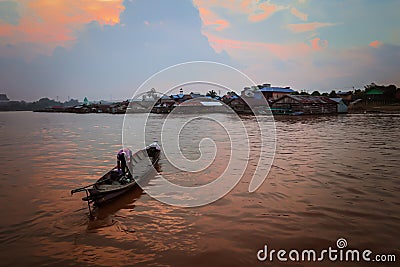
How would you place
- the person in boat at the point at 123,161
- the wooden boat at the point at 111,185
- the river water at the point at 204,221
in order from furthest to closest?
the person in boat at the point at 123,161
the wooden boat at the point at 111,185
the river water at the point at 204,221

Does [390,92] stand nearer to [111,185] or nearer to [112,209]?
[111,185]

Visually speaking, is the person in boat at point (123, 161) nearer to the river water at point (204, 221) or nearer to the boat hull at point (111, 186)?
the boat hull at point (111, 186)

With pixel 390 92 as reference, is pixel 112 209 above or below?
below

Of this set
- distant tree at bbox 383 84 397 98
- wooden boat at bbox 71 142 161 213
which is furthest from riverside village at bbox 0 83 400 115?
wooden boat at bbox 71 142 161 213

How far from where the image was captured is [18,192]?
8.41 m

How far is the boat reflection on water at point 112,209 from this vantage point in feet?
20.3

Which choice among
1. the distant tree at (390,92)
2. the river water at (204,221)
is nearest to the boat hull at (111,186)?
the river water at (204,221)

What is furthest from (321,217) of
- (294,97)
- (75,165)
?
(294,97)

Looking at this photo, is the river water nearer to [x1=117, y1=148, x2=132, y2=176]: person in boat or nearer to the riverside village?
[x1=117, y1=148, x2=132, y2=176]: person in boat

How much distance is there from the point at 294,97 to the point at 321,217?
44.1 m

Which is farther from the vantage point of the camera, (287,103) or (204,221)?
(287,103)

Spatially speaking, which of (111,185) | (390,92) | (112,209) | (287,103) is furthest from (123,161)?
(390,92)

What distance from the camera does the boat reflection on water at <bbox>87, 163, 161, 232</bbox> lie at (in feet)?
20.3

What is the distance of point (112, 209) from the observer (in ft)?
22.7
